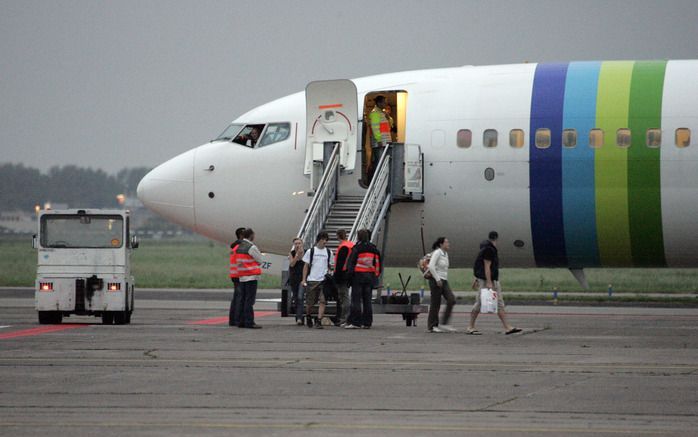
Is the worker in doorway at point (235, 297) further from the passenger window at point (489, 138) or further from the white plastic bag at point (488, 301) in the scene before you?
the passenger window at point (489, 138)

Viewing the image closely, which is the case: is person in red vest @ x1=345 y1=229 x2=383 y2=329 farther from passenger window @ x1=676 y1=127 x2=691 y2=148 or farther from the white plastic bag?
passenger window @ x1=676 y1=127 x2=691 y2=148

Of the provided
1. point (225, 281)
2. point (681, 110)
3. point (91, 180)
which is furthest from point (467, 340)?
point (91, 180)

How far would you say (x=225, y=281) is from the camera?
48.9 metres

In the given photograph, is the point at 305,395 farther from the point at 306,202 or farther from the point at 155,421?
the point at 306,202

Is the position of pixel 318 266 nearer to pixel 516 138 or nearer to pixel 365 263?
pixel 365 263

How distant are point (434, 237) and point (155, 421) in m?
16.5

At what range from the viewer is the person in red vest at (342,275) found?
2347cm

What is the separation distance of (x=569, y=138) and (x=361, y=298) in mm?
6347

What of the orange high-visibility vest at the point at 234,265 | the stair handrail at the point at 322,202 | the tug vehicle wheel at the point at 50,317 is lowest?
the tug vehicle wheel at the point at 50,317

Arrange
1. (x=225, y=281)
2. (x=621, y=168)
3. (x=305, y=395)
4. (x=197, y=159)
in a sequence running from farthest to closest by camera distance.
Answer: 1. (x=225, y=281)
2. (x=197, y=159)
3. (x=621, y=168)
4. (x=305, y=395)

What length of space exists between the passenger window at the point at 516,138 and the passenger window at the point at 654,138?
2691 mm

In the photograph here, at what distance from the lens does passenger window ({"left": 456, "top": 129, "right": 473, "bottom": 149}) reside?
27.1 meters

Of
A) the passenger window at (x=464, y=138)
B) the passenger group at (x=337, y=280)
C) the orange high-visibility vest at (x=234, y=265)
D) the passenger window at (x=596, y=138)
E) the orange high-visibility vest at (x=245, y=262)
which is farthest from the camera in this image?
the passenger window at (x=464, y=138)

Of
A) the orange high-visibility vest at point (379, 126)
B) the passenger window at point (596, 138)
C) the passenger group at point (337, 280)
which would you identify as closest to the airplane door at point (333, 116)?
the orange high-visibility vest at point (379, 126)
